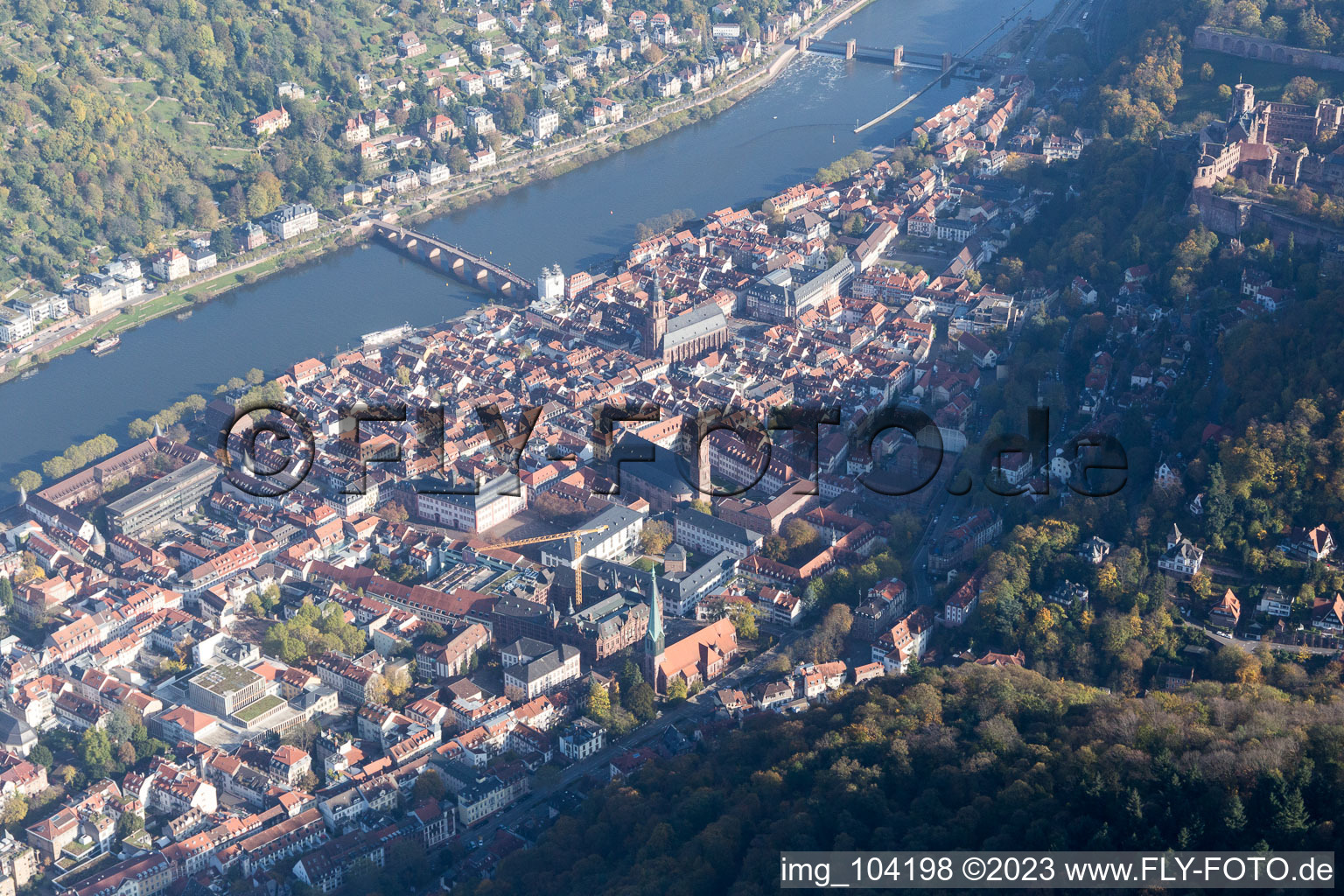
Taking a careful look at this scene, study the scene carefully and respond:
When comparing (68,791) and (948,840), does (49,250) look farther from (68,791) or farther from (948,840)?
(948,840)

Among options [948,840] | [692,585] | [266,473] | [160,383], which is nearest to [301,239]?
[160,383]

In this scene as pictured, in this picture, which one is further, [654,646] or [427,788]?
[654,646]

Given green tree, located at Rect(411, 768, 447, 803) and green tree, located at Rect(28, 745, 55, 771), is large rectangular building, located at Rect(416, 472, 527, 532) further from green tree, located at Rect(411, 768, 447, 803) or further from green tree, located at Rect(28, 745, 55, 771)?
green tree, located at Rect(28, 745, 55, 771)

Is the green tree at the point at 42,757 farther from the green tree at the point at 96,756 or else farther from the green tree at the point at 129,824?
the green tree at the point at 129,824

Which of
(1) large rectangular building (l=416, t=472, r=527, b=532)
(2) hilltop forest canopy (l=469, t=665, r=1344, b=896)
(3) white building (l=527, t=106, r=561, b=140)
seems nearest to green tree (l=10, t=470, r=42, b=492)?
(1) large rectangular building (l=416, t=472, r=527, b=532)

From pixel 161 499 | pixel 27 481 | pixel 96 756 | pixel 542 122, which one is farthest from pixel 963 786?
pixel 542 122

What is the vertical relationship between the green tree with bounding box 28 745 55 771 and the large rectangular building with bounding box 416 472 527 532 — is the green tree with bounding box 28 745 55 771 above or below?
above

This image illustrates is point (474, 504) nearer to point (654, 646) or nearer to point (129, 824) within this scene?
point (654, 646)
